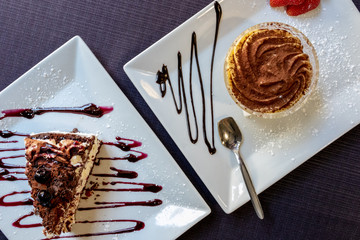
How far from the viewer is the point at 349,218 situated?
219cm

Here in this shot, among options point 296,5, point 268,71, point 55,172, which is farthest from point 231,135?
point 55,172

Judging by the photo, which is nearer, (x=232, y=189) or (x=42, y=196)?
(x=42, y=196)

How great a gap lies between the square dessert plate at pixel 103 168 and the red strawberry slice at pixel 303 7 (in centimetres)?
123

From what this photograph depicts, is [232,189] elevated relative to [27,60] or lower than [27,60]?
lower

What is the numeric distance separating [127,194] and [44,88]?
92 centimetres

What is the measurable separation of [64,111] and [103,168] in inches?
18.7

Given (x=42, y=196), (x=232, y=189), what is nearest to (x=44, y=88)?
(x=42, y=196)

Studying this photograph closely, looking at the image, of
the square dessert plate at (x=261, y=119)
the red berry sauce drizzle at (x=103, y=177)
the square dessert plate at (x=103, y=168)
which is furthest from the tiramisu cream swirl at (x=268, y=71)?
the red berry sauce drizzle at (x=103, y=177)

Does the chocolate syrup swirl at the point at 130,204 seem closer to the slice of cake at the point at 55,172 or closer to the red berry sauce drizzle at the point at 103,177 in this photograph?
the red berry sauce drizzle at the point at 103,177

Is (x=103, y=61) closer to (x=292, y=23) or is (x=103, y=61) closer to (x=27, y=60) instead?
(x=27, y=60)

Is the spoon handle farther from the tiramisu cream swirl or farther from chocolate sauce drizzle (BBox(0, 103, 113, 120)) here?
chocolate sauce drizzle (BBox(0, 103, 113, 120))

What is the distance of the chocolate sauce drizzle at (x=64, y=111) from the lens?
6.96ft

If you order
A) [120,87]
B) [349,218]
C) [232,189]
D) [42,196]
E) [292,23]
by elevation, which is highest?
[292,23]

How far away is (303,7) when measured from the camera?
203cm
